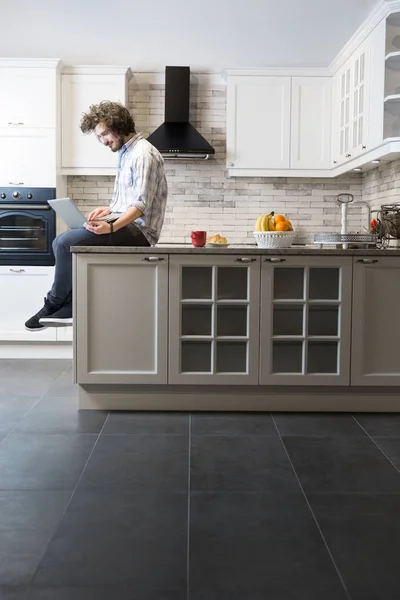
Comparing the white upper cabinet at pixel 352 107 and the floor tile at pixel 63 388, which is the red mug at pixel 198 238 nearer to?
the floor tile at pixel 63 388

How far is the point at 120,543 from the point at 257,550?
401mm

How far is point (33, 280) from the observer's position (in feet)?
17.4

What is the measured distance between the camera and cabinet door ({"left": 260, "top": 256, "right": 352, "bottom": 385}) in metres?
3.41

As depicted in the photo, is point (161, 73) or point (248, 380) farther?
point (161, 73)

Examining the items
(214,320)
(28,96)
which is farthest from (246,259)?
(28,96)

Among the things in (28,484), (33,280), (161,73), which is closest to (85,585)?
(28,484)

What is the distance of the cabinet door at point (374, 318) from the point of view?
134 inches

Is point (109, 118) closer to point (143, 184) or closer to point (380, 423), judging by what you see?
point (143, 184)

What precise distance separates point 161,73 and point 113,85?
1.83ft

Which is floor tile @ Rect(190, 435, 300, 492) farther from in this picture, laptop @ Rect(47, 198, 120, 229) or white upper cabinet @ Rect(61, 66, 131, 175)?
white upper cabinet @ Rect(61, 66, 131, 175)

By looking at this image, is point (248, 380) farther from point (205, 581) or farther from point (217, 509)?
point (205, 581)

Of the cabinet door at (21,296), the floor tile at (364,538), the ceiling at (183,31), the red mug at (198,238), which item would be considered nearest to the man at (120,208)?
the red mug at (198,238)

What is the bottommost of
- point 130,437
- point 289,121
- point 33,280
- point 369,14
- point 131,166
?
point 130,437

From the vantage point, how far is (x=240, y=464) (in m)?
2.63
